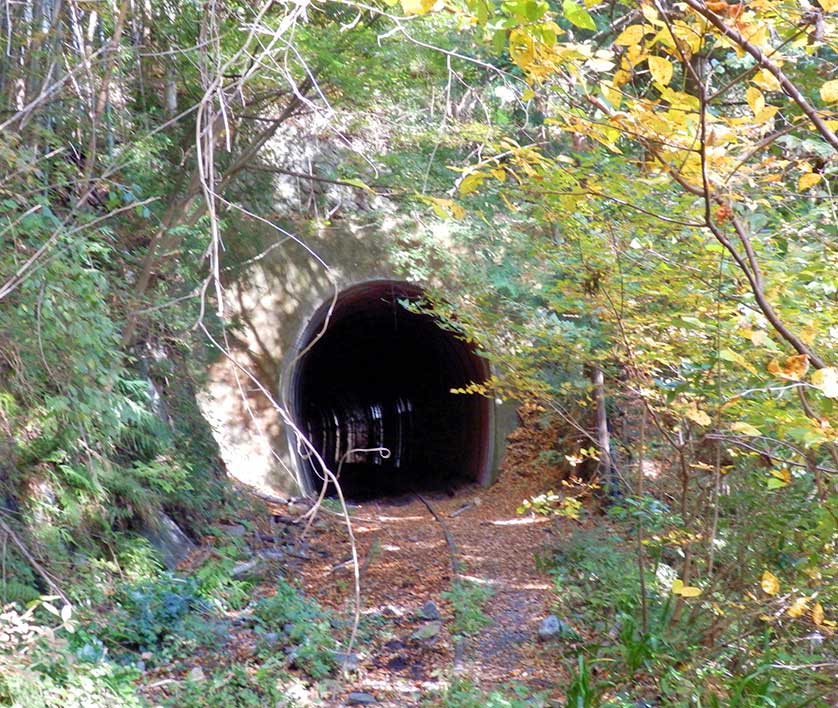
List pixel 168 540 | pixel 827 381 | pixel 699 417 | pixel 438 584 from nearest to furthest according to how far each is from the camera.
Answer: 1. pixel 827 381
2. pixel 699 417
3. pixel 168 540
4. pixel 438 584

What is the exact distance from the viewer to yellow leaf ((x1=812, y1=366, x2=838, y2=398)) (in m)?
2.45

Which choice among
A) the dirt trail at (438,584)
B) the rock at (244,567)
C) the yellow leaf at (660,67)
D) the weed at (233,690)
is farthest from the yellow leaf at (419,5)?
the rock at (244,567)

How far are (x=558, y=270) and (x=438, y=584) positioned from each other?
3.33 metres

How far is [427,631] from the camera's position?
6.42m

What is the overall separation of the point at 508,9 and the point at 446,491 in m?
12.4

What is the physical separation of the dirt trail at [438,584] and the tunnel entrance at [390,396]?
1688 mm

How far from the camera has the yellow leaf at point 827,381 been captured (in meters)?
2.45

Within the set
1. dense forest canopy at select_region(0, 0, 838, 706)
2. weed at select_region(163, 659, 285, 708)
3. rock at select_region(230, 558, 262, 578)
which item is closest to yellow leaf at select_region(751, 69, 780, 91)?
dense forest canopy at select_region(0, 0, 838, 706)

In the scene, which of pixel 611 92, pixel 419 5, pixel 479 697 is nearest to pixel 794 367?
pixel 611 92

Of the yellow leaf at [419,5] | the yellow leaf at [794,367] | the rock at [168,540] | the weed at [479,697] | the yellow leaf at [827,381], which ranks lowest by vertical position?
the weed at [479,697]

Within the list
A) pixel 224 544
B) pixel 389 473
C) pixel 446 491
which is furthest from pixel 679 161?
pixel 389 473

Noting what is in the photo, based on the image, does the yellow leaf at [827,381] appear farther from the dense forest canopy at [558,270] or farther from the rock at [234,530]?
the rock at [234,530]

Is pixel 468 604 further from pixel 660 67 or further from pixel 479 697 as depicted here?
pixel 660 67

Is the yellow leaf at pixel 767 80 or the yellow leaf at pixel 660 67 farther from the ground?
the yellow leaf at pixel 660 67
